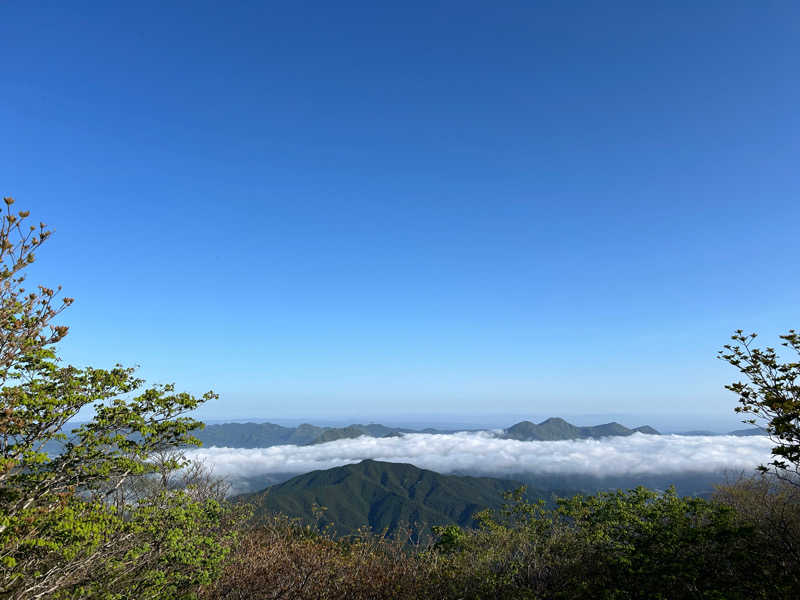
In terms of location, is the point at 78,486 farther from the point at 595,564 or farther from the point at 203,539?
the point at 595,564

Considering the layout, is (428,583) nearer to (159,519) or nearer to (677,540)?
(677,540)

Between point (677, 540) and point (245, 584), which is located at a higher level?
point (677, 540)

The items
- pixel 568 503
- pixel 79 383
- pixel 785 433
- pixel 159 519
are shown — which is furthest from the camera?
pixel 568 503

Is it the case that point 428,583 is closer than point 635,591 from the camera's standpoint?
No

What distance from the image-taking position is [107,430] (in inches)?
624

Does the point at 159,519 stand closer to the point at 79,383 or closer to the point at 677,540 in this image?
the point at 79,383

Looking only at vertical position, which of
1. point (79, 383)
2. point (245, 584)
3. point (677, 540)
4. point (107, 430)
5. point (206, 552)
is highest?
point (79, 383)

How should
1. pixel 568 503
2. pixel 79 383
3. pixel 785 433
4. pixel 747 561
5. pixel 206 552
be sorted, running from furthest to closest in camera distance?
pixel 568 503 < pixel 206 552 < pixel 79 383 < pixel 747 561 < pixel 785 433

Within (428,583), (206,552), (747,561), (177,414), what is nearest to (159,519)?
(206,552)

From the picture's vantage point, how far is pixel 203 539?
17562 mm

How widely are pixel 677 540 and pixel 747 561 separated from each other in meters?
2.37

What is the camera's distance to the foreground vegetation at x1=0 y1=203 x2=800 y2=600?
12195 mm

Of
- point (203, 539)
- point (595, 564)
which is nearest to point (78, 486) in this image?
point (203, 539)

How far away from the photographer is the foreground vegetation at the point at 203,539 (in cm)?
1220
